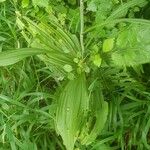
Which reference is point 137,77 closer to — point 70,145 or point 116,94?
point 116,94

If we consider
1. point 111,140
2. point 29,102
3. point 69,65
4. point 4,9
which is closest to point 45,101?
point 29,102


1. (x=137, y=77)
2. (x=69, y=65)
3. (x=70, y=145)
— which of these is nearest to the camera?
(x=70, y=145)

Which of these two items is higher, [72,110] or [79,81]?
[79,81]

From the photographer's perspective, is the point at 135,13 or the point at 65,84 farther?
the point at 135,13

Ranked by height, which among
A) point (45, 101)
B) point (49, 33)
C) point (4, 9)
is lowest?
Result: point (45, 101)
